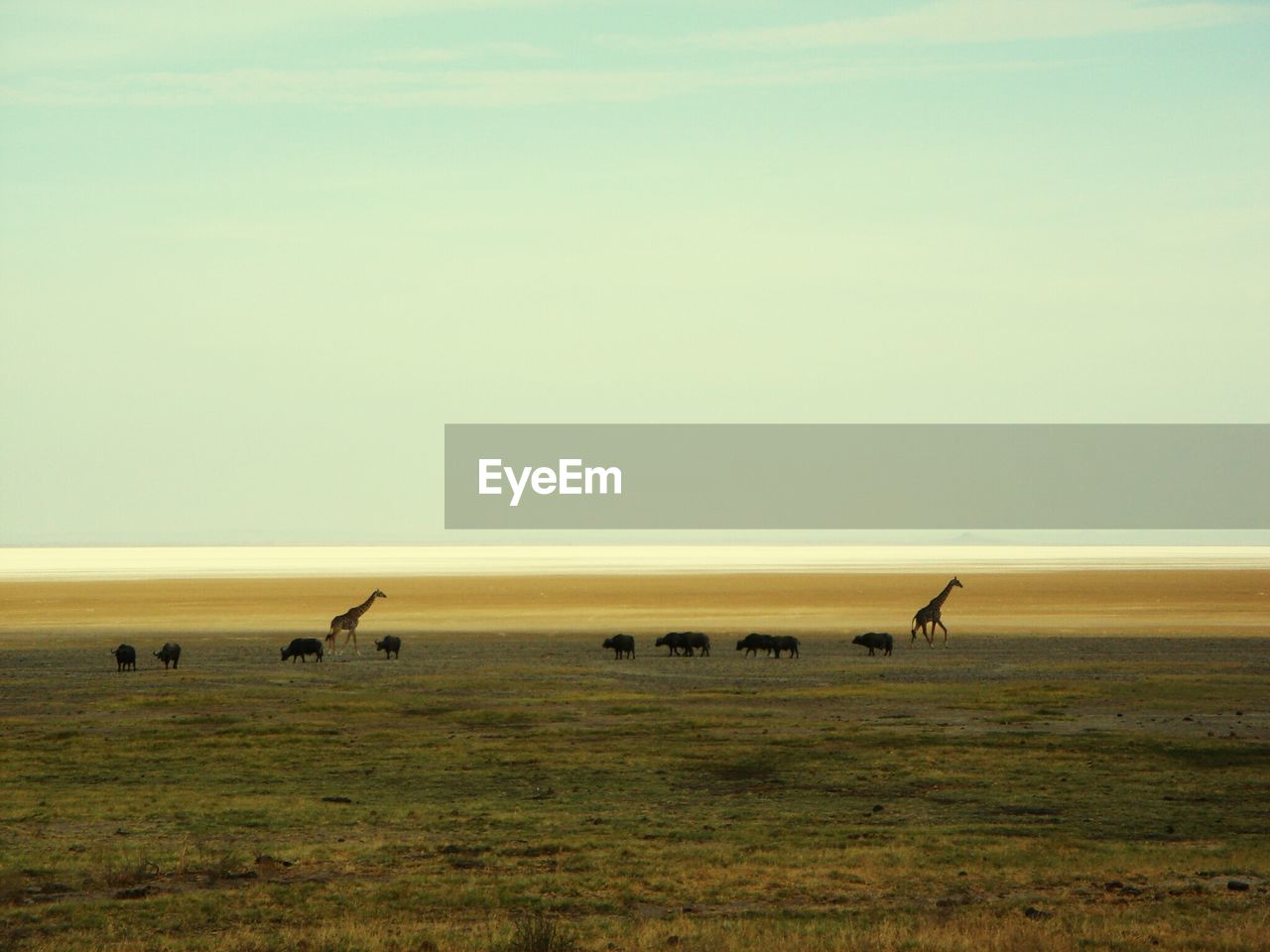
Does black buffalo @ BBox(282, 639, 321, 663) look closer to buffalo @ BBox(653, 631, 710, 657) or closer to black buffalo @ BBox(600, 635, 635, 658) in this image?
black buffalo @ BBox(600, 635, 635, 658)

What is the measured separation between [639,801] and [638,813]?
47.5 inches

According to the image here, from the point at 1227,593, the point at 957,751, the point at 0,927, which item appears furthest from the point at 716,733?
the point at 1227,593

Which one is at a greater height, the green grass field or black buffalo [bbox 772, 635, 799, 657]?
black buffalo [bbox 772, 635, 799, 657]

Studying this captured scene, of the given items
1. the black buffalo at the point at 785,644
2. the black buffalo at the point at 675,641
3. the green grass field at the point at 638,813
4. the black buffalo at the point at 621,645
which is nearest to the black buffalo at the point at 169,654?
the green grass field at the point at 638,813

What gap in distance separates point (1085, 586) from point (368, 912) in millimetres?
112308

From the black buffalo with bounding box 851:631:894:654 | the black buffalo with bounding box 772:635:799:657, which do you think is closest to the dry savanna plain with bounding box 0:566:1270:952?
the black buffalo with bounding box 772:635:799:657

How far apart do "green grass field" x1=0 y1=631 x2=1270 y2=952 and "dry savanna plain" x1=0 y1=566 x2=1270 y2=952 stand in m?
0.08

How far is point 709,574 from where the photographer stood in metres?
162

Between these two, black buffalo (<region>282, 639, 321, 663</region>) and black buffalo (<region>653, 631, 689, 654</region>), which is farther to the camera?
black buffalo (<region>653, 631, 689, 654</region>)

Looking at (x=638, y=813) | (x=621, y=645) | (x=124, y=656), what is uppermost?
(x=621, y=645)

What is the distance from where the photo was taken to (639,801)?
78.3 feet

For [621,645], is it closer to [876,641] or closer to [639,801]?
[876,641]

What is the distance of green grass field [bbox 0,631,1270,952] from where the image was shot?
15984 millimetres

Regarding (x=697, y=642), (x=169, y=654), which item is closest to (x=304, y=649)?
(x=169, y=654)
